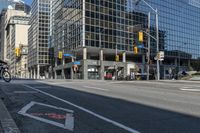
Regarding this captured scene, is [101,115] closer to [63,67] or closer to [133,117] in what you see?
[133,117]

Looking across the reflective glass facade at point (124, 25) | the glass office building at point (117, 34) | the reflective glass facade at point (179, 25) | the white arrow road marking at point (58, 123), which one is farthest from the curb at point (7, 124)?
the reflective glass facade at point (179, 25)

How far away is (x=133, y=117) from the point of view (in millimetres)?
9609

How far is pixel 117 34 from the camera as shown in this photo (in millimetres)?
86250

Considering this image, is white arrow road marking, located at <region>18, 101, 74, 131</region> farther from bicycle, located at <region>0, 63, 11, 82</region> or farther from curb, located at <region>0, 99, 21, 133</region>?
bicycle, located at <region>0, 63, 11, 82</region>

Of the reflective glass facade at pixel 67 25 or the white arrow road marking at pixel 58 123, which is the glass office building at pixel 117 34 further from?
the white arrow road marking at pixel 58 123

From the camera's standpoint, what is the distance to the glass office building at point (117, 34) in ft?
266

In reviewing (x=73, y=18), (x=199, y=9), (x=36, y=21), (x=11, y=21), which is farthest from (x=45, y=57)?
(x=11, y=21)

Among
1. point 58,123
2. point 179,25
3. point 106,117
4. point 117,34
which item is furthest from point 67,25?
point 58,123

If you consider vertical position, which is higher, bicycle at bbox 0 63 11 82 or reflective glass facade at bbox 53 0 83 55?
reflective glass facade at bbox 53 0 83 55

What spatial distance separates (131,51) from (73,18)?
18042 millimetres

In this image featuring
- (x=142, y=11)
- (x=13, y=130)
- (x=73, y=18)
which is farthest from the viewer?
(x=142, y=11)

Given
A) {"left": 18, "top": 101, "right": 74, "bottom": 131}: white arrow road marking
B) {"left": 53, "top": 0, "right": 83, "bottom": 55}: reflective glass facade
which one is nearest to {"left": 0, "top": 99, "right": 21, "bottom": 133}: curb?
{"left": 18, "top": 101, "right": 74, "bottom": 131}: white arrow road marking

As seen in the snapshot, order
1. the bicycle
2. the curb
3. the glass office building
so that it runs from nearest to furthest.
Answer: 1. the curb
2. the bicycle
3. the glass office building

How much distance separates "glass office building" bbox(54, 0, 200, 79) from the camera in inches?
3187
